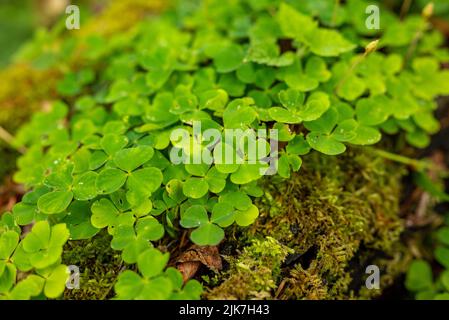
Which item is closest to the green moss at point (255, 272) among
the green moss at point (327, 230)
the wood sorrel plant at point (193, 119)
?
the green moss at point (327, 230)

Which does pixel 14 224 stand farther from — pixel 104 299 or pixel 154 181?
pixel 154 181

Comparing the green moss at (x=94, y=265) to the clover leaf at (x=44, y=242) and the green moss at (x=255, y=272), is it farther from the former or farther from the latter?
the green moss at (x=255, y=272)

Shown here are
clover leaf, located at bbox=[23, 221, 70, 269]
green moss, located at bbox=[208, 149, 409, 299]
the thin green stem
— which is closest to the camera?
clover leaf, located at bbox=[23, 221, 70, 269]

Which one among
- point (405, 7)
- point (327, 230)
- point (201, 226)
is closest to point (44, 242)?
point (201, 226)

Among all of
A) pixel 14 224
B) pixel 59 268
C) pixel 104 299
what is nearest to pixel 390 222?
pixel 104 299

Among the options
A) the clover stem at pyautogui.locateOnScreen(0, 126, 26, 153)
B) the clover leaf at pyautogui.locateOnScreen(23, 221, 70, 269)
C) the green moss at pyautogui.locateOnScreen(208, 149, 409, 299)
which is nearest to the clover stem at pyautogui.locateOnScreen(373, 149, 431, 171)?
the green moss at pyautogui.locateOnScreen(208, 149, 409, 299)

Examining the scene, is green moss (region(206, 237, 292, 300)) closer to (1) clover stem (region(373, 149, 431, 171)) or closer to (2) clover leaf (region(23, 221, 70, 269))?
(2) clover leaf (region(23, 221, 70, 269))
